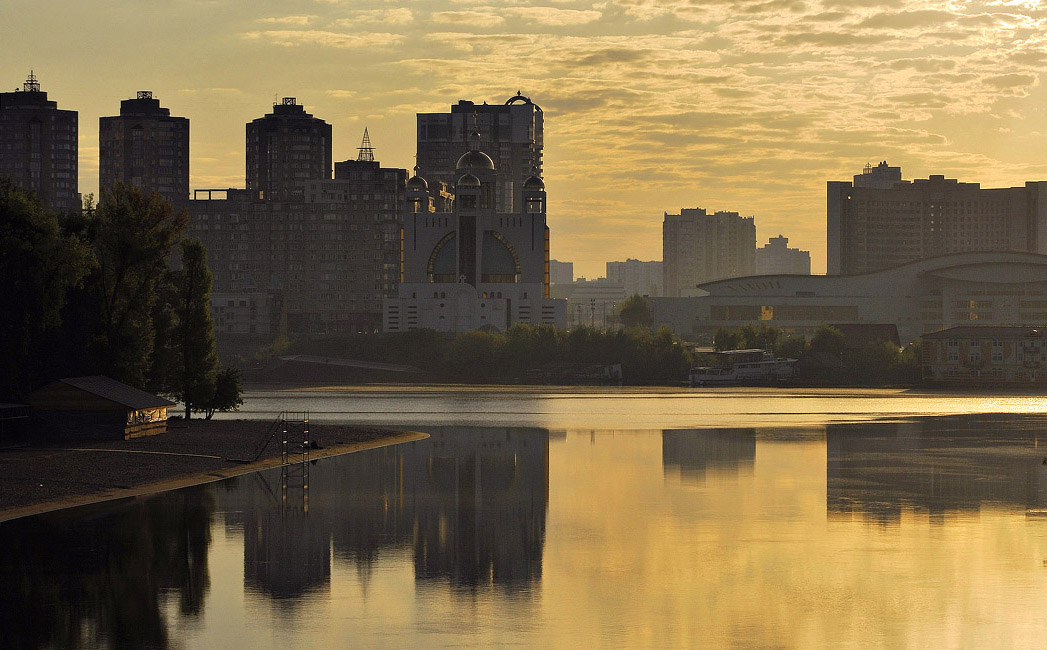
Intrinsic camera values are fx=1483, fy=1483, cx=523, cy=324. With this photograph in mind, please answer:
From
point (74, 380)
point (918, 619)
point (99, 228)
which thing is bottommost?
point (918, 619)

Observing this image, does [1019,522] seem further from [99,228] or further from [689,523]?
[99,228]

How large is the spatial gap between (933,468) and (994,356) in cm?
11595

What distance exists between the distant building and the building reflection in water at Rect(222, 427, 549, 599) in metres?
117

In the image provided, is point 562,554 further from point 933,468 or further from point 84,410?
point 84,410

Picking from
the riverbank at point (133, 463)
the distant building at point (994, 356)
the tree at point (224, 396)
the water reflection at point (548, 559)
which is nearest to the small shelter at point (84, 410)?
the riverbank at point (133, 463)

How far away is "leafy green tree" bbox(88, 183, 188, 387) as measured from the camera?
303 feet

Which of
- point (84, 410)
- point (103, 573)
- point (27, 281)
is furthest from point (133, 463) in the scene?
point (103, 573)

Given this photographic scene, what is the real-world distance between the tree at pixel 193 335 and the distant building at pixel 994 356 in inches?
4608

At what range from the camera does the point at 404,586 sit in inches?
1825

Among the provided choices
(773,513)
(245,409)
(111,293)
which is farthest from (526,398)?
(773,513)

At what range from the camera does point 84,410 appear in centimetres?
8262

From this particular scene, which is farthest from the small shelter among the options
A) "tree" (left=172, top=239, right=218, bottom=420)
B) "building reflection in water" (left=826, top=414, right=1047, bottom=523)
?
"building reflection in water" (left=826, top=414, right=1047, bottom=523)

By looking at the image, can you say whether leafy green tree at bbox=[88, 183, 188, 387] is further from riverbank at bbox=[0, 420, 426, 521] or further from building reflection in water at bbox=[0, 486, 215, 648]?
building reflection in water at bbox=[0, 486, 215, 648]

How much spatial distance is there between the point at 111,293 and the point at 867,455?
48286 millimetres
